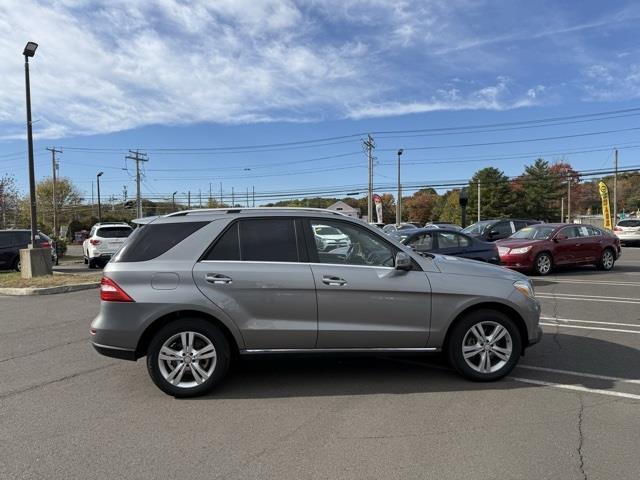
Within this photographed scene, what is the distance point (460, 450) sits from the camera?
3670 millimetres

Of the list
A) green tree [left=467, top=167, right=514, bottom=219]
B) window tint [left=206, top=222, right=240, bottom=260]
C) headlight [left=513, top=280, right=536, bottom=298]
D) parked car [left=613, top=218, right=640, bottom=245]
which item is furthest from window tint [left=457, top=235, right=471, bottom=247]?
green tree [left=467, top=167, right=514, bottom=219]

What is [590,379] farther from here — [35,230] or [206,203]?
[206,203]

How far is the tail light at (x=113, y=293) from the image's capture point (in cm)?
468

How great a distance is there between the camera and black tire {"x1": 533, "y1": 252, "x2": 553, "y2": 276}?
14.5 metres

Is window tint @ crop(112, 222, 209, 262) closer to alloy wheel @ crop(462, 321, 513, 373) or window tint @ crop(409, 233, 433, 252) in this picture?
alloy wheel @ crop(462, 321, 513, 373)

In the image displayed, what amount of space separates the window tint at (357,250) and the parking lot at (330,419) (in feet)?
3.26

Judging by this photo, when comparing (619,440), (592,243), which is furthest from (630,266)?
(619,440)

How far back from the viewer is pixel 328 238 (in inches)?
196

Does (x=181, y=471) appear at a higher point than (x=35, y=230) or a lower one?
lower

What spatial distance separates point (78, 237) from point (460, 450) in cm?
5981

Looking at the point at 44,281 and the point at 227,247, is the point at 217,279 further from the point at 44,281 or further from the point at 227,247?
the point at 44,281

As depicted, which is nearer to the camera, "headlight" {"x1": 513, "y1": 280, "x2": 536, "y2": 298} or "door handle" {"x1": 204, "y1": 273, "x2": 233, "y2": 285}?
"door handle" {"x1": 204, "y1": 273, "x2": 233, "y2": 285}

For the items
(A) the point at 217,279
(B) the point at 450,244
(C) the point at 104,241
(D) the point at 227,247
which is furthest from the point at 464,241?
(C) the point at 104,241

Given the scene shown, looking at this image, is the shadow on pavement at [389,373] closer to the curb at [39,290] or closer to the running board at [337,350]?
the running board at [337,350]
